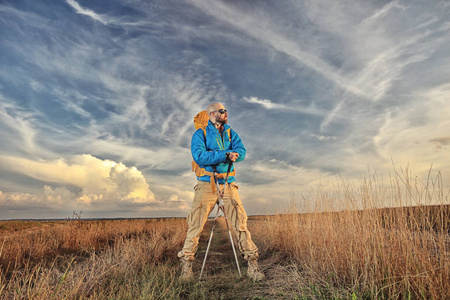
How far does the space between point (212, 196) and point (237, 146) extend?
0.84 meters

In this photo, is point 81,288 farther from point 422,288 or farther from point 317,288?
point 422,288

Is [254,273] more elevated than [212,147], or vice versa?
[212,147]

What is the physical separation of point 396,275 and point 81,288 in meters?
3.34

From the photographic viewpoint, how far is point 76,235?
25.8 feet

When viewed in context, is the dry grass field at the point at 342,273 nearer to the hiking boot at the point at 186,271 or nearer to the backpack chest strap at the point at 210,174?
the hiking boot at the point at 186,271

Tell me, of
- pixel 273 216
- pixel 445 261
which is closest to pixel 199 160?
pixel 445 261

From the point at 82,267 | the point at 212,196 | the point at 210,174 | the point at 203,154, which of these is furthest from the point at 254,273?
the point at 82,267

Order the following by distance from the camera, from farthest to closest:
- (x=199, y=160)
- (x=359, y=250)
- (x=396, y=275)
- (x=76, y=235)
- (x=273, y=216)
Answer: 1. (x=273, y=216)
2. (x=76, y=235)
3. (x=199, y=160)
4. (x=359, y=250)
5. (x=396, y=275)

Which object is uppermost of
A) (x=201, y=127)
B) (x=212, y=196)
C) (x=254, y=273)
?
(x=201, y=127)

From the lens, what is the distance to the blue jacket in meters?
3.99

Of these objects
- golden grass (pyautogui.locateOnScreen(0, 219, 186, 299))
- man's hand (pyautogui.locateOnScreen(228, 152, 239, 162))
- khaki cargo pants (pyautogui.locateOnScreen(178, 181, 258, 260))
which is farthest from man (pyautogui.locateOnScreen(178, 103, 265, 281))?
golden grass (pyautogui.locateOnScreen(0, 219, 186, 299))

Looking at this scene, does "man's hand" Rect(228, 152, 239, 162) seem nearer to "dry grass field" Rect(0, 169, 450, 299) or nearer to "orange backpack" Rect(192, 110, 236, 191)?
"orange backpack" Rect(192, 110, 236, 191)

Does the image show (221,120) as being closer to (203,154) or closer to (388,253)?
(203,154)

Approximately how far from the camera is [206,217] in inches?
165
